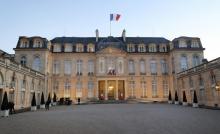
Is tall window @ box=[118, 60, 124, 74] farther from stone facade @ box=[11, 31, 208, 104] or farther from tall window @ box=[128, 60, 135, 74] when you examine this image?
tall window @ box=[128, 60, 135, 74]

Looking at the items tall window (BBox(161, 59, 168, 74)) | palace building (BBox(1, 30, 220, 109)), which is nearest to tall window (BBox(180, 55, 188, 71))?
palace building (BBox(1, 30, 220, 109))

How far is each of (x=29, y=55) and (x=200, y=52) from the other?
3293 cm

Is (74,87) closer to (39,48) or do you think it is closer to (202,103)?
(39,48)

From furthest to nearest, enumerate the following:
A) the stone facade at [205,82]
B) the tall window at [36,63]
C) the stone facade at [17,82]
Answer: the tall window at [36,63]
the stone facade at [205,82]
the stone facade at [17,82]

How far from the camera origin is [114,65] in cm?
4300

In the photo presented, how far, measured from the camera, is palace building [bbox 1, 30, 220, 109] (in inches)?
1614

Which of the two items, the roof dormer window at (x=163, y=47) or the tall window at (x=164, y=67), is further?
the roof dormer window at (x=163, y=47)

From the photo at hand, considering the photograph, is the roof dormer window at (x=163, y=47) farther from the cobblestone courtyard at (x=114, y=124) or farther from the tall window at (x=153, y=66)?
the cobblestone courtyard at (x=114, y=124)

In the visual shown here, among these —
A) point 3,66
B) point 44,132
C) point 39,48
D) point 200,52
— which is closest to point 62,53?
point 39,48

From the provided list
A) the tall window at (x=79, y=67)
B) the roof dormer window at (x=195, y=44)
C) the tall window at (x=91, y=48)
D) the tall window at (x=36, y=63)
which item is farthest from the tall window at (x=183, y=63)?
the tall window at (x=36, y=63)

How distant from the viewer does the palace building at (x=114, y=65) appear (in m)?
41.0

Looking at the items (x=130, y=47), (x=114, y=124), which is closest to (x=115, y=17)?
(x=130, y=47)

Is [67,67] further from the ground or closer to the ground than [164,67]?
further from the ground

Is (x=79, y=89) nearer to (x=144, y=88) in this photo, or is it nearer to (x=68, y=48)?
(x=68, y=48)
